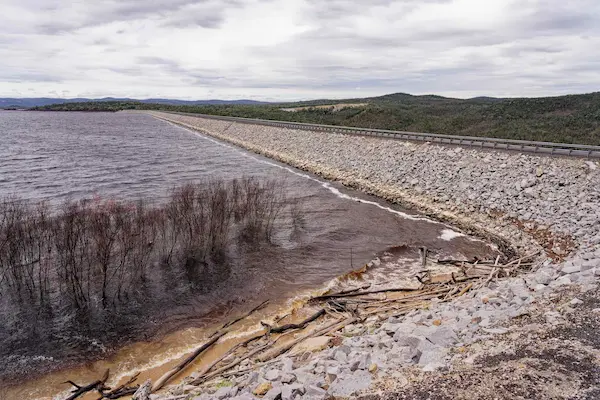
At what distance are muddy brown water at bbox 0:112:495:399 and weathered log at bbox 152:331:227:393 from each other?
0.88 ft

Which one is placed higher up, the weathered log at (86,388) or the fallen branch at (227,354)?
the fallen branch at (227,354)

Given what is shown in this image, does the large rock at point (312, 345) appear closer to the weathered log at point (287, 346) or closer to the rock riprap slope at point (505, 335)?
the weathered log at point (287, 346)

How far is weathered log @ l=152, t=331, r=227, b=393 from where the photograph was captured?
29.9ft

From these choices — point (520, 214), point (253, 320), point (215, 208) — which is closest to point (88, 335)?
point (253, 320)

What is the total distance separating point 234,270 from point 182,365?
617 centimetres

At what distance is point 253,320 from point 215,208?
643 cm

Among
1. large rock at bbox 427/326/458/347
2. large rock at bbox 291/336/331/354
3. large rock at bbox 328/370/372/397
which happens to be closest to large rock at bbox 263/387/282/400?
large rock at bbox 328/370/372/397

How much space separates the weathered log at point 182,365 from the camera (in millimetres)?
9102

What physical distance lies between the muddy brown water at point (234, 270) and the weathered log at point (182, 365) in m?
0.27

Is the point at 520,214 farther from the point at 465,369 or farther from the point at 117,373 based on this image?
the point at 117,373

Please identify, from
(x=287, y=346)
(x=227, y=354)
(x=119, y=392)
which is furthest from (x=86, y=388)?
(x=287, y=346)

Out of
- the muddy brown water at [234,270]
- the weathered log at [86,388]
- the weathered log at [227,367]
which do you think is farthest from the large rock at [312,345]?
the weathered log at [86,388]

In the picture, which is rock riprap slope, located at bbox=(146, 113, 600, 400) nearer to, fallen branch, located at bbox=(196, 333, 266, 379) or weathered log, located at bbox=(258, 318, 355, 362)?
weathered log, located at bbox=(258, 318, 355, 362)

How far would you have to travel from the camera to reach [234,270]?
15859 mm
